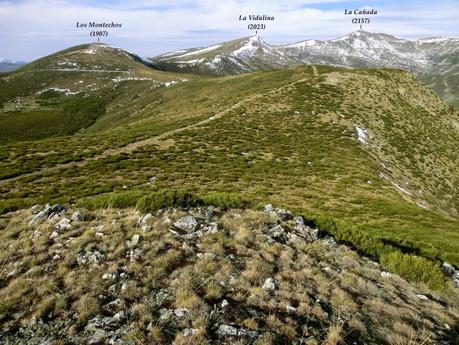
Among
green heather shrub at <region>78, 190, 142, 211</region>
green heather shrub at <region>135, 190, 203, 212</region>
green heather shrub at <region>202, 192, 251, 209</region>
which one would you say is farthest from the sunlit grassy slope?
green heather shrub at <region>202, 192, 251, 209</region>

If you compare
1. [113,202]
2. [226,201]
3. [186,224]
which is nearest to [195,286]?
[186,224]

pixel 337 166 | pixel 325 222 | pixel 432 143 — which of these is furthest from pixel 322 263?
pixel 432 143

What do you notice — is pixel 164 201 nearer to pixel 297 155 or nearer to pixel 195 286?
pixel 195 286

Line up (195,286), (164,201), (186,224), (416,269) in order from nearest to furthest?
(195,286) → (416,269) → (186,224) → (164,201)

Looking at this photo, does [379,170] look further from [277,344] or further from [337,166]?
[277,344]

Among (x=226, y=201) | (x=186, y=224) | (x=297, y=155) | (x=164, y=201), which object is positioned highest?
(x=164, y=201)

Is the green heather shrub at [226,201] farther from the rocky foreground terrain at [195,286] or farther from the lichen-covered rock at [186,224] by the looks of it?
the lichen-covered rock at [186,224]

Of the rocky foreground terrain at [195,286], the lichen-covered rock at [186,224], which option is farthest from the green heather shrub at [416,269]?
the lichen-covered rock at [186,224]
